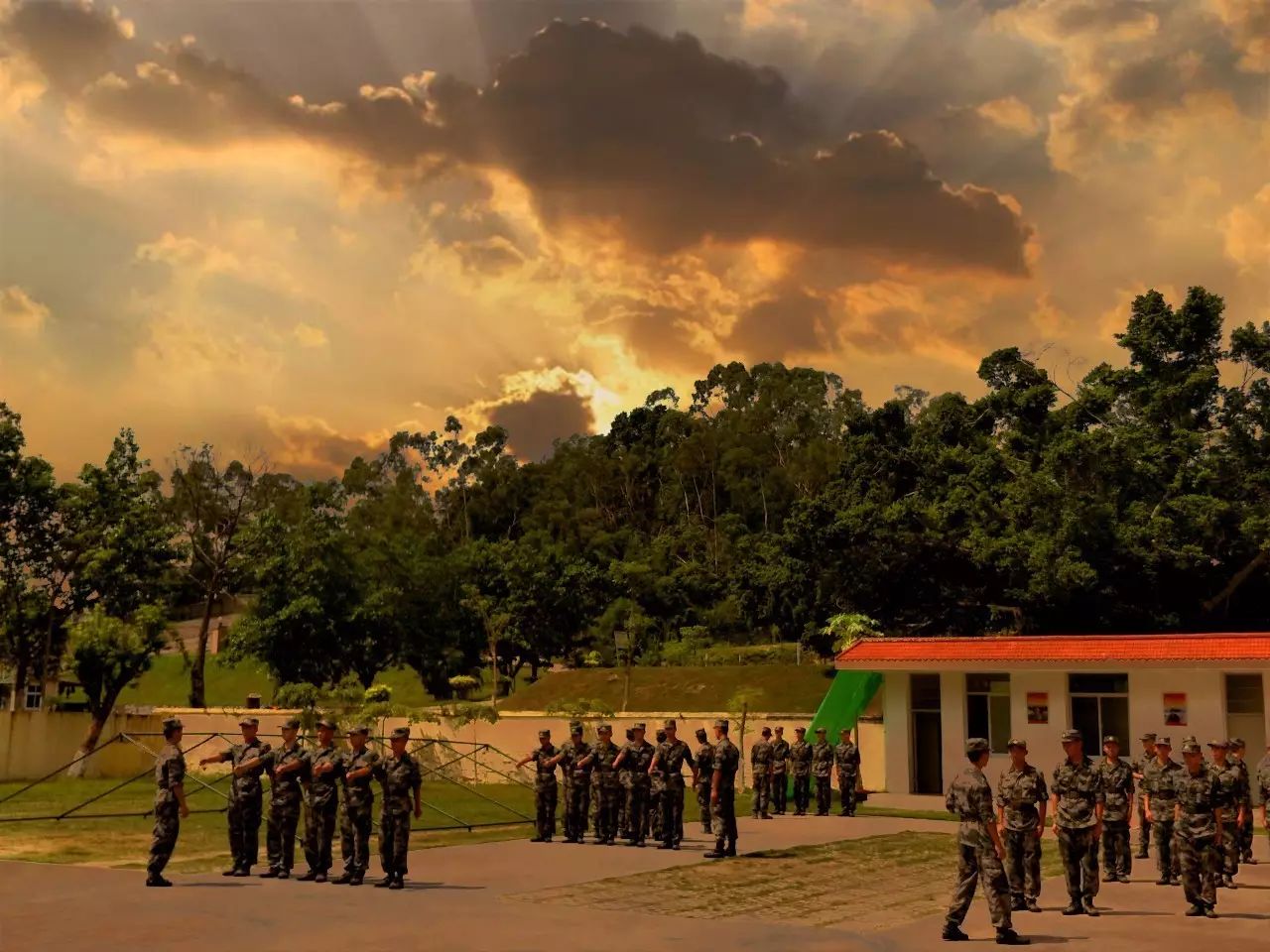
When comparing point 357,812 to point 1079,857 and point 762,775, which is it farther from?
point 762,775

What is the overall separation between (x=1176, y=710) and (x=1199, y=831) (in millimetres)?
17806

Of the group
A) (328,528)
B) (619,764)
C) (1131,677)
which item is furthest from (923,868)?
(328,528)

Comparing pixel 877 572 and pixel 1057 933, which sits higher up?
pixel 877 572

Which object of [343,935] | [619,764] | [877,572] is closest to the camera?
[343,935]

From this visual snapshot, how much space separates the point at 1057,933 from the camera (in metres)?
13.1

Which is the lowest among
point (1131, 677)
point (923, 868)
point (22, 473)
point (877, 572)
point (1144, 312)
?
point (923, 868)

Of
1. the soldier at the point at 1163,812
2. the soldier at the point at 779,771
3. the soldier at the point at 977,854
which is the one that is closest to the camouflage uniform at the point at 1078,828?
the soldier at the point at 977,854

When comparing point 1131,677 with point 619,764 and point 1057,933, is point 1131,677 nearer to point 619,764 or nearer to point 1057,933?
point 619,764

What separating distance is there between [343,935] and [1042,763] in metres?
24.0

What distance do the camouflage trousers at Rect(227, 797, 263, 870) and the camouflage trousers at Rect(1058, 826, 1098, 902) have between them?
381 inches

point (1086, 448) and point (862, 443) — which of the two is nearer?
point (1086, 448)

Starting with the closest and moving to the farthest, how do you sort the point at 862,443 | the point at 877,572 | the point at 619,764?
1. the point at 619,764
2. the point at 877,572
3. the point at 862,443

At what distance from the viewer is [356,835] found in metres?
16.3

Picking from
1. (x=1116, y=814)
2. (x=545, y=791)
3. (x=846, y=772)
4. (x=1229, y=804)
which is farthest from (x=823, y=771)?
(x=1229, y=804)
